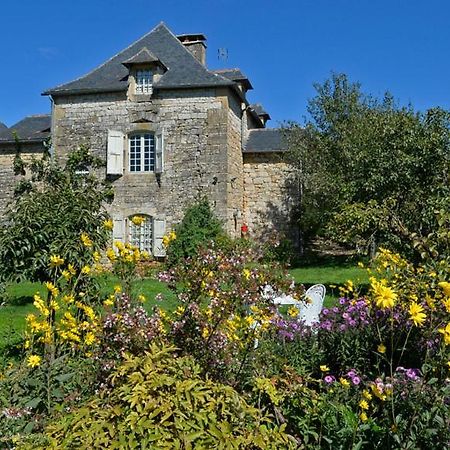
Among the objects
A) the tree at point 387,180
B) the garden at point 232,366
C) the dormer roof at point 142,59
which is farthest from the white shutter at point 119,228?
the garden at point 232,366

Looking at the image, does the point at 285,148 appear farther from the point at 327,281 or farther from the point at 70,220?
the point at 70,220

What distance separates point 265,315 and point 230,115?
15783mm

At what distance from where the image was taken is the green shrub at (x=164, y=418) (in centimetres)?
246

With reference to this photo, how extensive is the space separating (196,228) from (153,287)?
4.01m

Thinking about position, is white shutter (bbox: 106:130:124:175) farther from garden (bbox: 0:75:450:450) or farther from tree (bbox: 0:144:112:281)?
garden (bbox: 0:75:450:450)

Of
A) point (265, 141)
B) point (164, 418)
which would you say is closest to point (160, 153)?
point (265, 141)

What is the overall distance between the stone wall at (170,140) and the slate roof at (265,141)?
1.59 metres

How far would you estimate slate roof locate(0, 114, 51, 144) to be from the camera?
70.8ft

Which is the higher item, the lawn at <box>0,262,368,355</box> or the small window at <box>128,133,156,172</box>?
the small window at <box>128,133,156,172</box>

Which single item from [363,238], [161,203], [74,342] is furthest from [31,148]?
[74,342]

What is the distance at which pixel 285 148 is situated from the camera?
20.5 m

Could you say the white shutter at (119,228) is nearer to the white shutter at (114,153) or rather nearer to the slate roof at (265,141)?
the white shutter at (114,153)

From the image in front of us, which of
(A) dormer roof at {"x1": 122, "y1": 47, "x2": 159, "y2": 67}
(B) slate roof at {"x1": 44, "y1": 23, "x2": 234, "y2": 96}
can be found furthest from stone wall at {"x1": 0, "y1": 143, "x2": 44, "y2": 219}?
(A) dormer roof at {"x1": 122, "y1": 47, "x2": 159, "y2": 67}

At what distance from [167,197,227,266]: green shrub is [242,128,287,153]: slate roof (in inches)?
154
